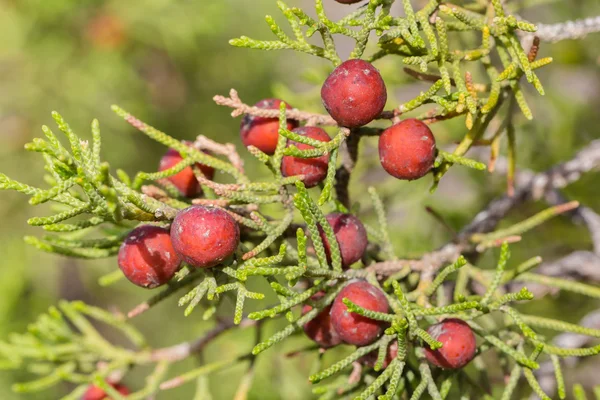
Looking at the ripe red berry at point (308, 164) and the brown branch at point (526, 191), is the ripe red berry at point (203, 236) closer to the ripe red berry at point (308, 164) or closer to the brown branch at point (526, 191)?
the ripe red berry at point (308, 164)

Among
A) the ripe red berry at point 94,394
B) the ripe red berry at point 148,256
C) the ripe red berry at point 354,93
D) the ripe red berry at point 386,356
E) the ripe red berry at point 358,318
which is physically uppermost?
the ripe red berry at point 354,93

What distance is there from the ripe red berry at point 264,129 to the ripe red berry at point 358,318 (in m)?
0.44

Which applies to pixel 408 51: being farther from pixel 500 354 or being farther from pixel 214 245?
pixel 500 354

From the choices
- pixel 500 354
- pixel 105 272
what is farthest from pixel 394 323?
pixel 105 272

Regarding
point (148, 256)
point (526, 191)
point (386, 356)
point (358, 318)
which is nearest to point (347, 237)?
point (358, 318)

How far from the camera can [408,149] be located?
55.7 inches

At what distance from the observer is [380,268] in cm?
169

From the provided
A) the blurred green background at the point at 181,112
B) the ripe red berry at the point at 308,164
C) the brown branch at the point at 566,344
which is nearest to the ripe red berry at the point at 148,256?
the ripe red berry at the point at 308,164

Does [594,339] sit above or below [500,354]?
below

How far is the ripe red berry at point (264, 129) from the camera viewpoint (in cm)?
159

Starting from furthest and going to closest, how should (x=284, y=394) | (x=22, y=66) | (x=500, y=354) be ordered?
1. (x=22, y=66)
2. (x=284, y=394)
3. (x=500, y=354)

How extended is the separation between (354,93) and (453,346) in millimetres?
643

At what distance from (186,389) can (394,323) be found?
12.9 feet

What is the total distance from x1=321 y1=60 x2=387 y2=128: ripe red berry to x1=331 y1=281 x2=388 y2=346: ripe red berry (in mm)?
404
